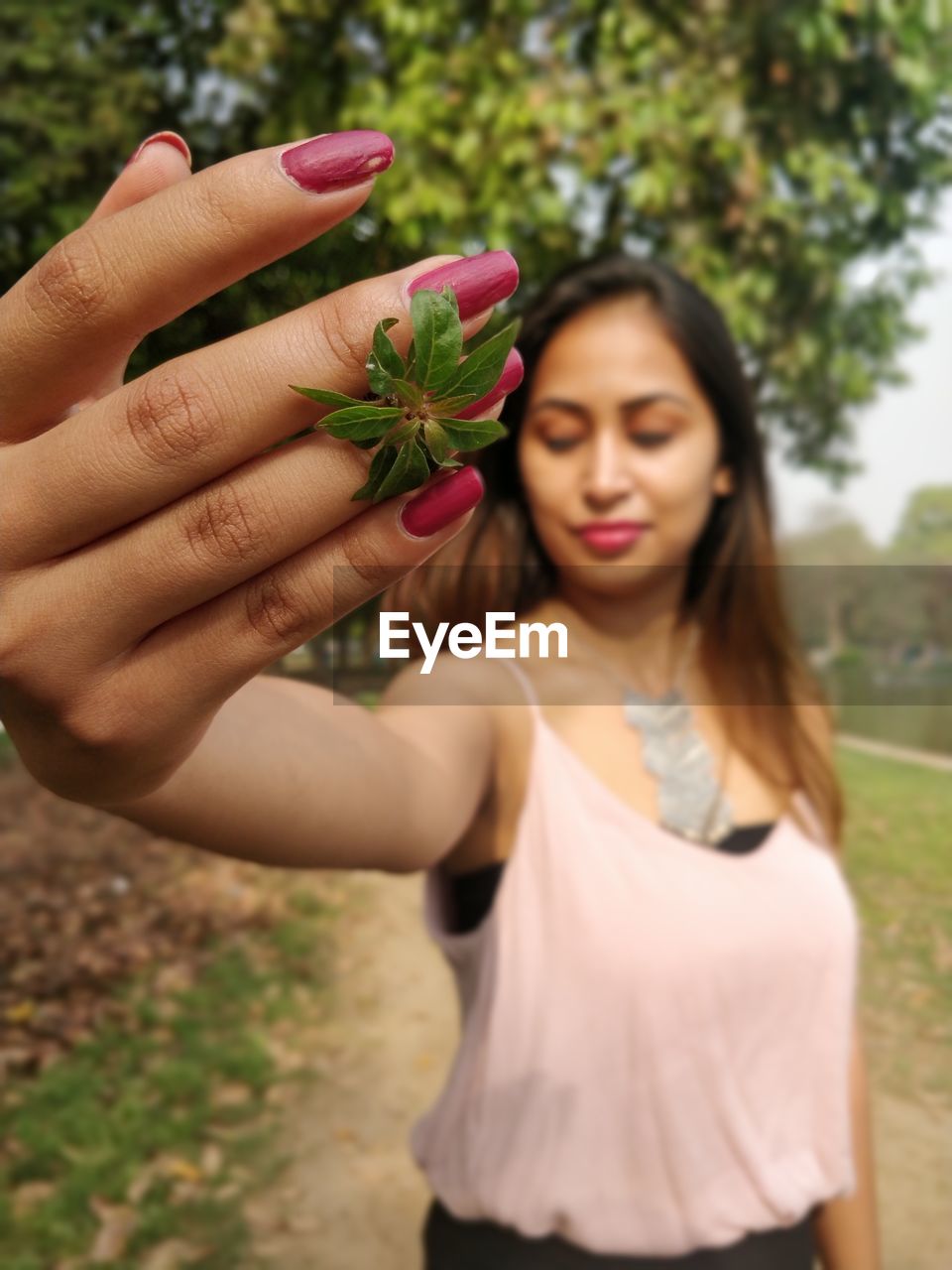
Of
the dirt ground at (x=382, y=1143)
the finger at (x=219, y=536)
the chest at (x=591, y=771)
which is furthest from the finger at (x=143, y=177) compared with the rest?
the dirt ground at (x=382, y=1143)

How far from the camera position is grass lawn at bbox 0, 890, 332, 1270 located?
3639 millimetres

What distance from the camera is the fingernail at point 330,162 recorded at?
732 mm

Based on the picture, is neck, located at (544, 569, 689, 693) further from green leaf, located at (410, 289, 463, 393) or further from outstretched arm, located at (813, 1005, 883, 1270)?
green leaf, located at (410, 289, 463, 393)

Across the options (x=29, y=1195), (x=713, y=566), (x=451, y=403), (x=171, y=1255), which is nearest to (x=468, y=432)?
(x=451, y=403)

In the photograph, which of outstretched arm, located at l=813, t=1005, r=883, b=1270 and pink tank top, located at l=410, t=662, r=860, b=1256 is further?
outstretched arm, located at l=813, t=1005, r=883, b=1270

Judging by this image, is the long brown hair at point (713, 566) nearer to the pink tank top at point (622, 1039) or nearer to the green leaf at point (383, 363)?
the pink tank top at point (622, 1039)

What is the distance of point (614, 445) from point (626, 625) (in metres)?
0.48

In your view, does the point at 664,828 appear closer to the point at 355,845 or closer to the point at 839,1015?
the point at 839,1015

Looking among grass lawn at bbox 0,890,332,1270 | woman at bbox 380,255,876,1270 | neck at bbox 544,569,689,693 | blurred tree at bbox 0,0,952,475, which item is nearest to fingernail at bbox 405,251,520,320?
woman at bbox 380,255,876,1270

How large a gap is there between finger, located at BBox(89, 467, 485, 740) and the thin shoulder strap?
1189mm

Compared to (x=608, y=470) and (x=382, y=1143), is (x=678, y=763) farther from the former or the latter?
(x=382, y=1143)

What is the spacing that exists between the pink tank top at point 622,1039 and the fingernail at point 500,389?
4.02ft

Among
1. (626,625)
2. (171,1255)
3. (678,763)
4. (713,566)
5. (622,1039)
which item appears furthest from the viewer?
(171,1255)

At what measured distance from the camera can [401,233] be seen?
348 cm
